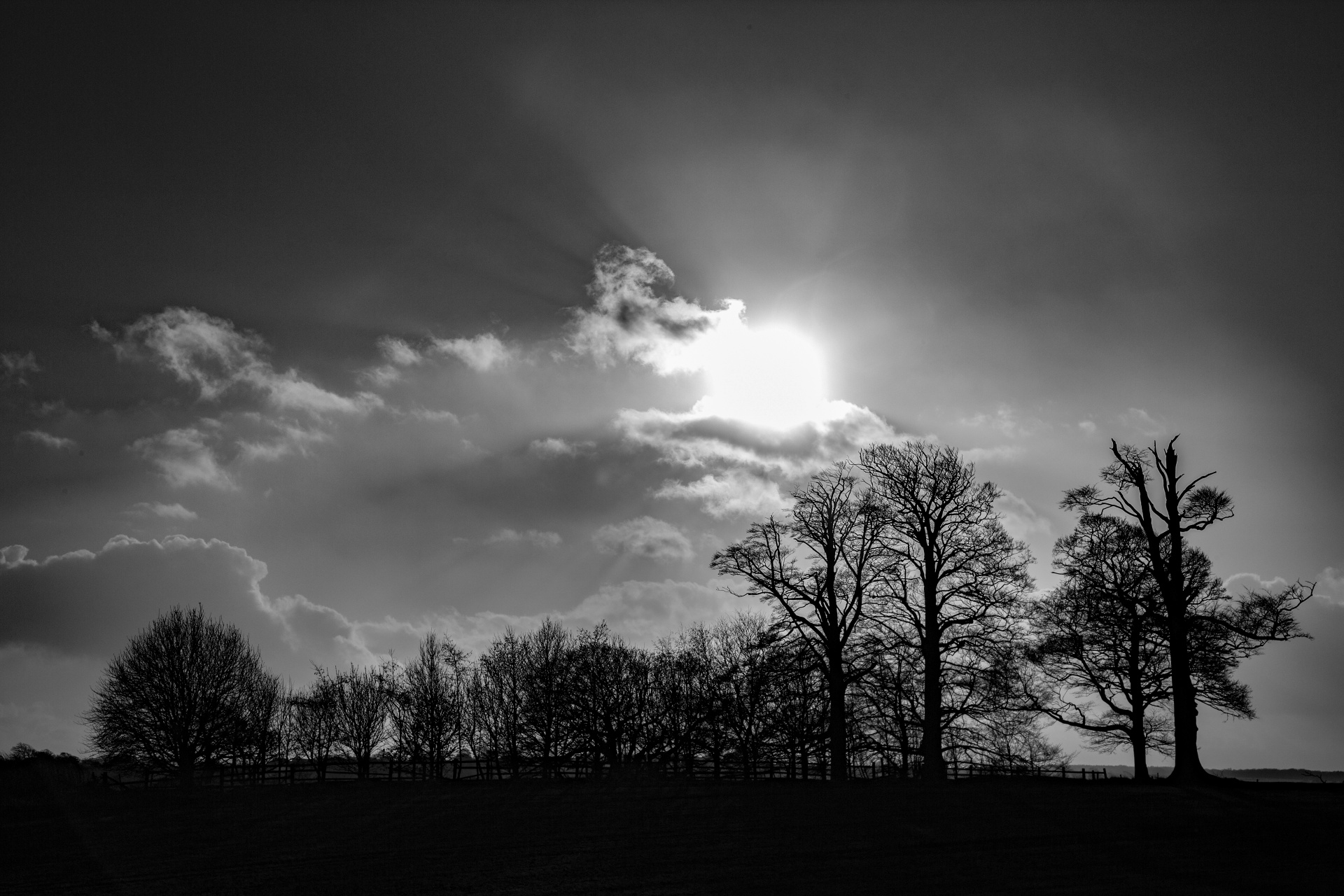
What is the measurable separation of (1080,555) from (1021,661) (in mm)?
5529

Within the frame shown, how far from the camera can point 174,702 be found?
63.3 meters

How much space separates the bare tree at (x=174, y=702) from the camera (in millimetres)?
61656

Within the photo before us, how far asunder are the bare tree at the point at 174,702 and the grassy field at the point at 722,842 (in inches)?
1147

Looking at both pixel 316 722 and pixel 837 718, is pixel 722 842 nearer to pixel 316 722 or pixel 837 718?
pixel 837 718

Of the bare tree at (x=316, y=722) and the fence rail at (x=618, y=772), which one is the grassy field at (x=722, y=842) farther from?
the bare tree at (x=316, y=722)

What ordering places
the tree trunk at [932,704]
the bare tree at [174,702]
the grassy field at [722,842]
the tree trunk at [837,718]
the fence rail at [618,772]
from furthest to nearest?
the bare tree at [174,702] → the fence rail at [618,772] → the tree trunk at [837,718] → the tree trunk at [932,704] → the grassy field at [722,842]

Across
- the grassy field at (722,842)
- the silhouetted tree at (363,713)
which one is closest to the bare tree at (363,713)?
the silhouetted tree at (363,713)

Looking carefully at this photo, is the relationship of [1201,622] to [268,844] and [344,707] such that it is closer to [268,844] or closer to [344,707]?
[268,844]

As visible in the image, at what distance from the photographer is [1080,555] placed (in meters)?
40.3

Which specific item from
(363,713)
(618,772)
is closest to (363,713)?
(363,713)

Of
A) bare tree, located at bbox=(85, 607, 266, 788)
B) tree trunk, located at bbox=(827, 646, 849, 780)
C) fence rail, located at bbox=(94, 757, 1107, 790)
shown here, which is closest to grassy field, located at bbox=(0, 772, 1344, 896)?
tree trunk, located at bbox=(827, 646, 849, 780)

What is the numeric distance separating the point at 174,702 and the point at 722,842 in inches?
2147

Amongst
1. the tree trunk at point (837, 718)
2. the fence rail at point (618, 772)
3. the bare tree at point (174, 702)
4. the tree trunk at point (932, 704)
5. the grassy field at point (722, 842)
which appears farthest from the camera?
the bare tree at point (174, 702)

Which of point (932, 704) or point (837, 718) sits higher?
point (932, 704)
